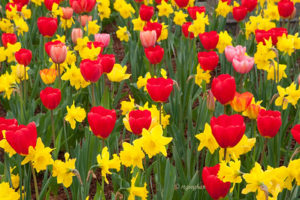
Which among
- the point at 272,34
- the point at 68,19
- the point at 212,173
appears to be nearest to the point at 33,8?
the point at 68,19

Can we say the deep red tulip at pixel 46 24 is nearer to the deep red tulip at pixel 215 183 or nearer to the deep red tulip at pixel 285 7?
the deep red tulip at pixel 285 7

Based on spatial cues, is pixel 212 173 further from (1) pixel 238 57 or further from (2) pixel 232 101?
(1) pixel 238 57

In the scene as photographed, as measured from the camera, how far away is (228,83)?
221cm

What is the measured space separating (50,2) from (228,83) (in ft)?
8.99

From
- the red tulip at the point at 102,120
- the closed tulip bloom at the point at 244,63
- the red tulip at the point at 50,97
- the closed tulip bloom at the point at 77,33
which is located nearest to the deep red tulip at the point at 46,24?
the closed tulip bloom at the point at 77,33

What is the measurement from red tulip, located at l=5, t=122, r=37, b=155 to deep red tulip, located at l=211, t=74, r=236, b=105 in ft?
2.78

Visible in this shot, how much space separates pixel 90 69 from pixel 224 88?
2.61 ft

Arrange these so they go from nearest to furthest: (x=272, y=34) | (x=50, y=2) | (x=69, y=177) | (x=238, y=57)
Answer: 1. (x=69, y=177)
2. (x=238, y=57)
3. (x=272, y=34)
4. (x=50, y=2)

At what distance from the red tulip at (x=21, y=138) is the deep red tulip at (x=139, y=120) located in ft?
1.29

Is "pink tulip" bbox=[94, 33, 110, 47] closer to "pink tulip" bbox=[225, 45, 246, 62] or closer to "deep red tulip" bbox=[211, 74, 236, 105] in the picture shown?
"pink tulip" bbox=[225, 45, 246, 62]

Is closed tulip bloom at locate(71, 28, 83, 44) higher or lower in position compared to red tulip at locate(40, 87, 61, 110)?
higher

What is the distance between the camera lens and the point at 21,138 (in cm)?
184

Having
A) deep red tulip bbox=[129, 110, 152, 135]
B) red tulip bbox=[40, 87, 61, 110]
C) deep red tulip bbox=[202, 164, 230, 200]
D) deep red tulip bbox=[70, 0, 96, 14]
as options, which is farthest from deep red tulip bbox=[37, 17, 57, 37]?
deep red tulip bbox=[202, 164, 230, 200]

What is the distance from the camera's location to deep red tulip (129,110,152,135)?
1.99 meters
